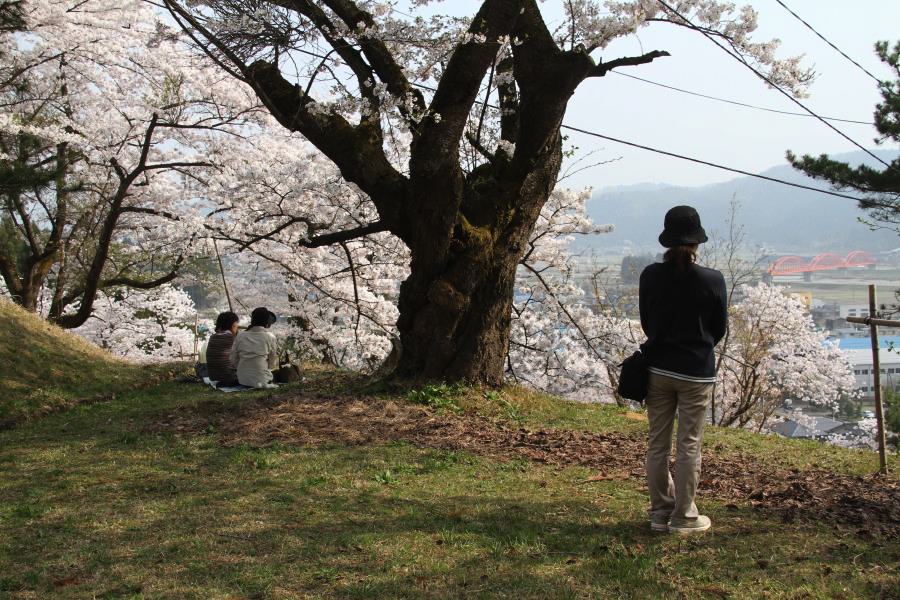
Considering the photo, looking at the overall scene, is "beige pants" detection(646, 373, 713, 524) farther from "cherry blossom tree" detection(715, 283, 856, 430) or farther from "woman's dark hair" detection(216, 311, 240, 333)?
"cherry blossom tree" detection(715, 283, 856, 430)

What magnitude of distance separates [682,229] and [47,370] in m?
10.4

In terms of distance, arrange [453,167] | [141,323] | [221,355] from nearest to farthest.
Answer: [453,167], [221,355], [141,323]

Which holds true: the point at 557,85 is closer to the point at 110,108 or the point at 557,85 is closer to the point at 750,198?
the point at 110,108

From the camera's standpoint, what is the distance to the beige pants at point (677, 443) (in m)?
4.38

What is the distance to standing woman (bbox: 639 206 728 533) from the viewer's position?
171 inches

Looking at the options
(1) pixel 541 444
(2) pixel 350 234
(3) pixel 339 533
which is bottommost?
(3) pixel 339 533

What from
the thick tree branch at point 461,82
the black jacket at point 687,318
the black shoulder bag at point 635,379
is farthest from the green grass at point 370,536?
the thick tree branch at point 461,82

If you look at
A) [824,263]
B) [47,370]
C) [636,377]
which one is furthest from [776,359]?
[824,263]

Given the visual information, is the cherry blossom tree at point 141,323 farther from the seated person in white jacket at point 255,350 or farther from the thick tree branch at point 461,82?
the thick tree branch at point 461,82

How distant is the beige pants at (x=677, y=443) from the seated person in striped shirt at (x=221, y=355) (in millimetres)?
7339

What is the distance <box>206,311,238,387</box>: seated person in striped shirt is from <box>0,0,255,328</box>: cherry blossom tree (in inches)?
184

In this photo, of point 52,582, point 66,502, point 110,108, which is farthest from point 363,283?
point 52,582

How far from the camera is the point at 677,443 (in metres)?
4.50

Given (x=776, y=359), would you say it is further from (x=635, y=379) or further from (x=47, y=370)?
(x=635, y=379)
